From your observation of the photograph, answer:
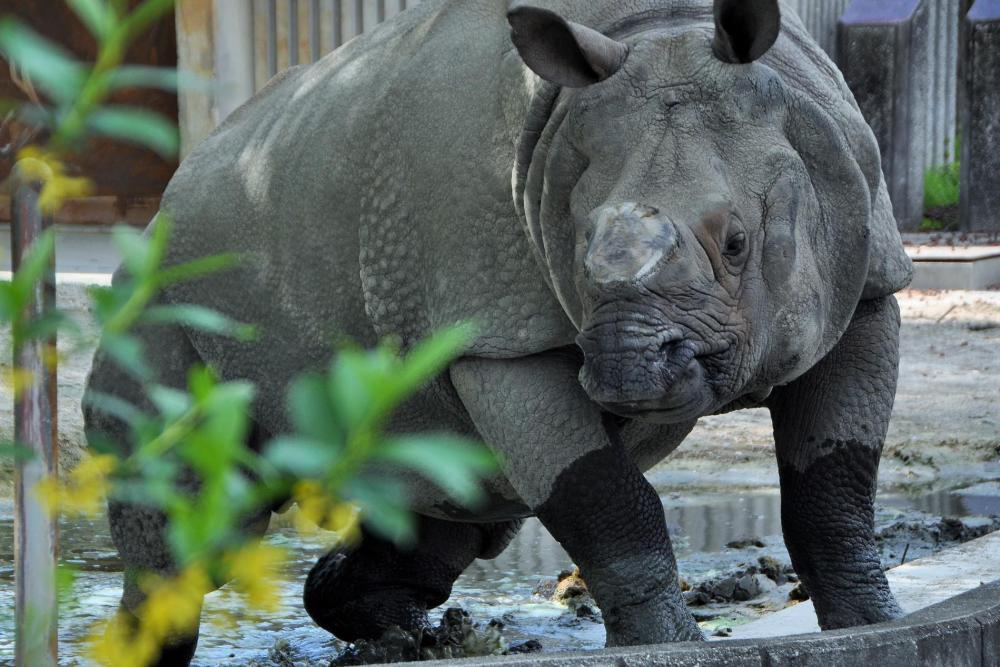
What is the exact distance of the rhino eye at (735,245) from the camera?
3410 millimetres

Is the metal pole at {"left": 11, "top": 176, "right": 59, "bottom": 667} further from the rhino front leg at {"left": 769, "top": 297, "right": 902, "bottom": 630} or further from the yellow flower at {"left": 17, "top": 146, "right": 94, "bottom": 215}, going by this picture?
the rhino front leg at {"left": 769, "top": 297, "right": 902, "bottom": 630}

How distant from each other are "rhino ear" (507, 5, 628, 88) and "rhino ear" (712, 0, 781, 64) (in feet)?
0.72

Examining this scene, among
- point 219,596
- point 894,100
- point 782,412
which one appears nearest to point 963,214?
point 894,100

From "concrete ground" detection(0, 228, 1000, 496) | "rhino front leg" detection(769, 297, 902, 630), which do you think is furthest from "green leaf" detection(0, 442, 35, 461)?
"concrete ground" detection(0, 228, 1000, 496)

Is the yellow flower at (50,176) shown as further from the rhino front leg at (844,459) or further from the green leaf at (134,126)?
the rhino front leg at (844,459)

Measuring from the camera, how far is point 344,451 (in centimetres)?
96

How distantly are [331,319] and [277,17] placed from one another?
23.0ft

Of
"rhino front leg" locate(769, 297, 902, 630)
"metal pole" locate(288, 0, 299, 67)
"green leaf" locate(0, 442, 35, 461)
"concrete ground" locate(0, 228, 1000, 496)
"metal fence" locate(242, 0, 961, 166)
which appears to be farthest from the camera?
"metal pole" locate(288, 0, 299, 67)

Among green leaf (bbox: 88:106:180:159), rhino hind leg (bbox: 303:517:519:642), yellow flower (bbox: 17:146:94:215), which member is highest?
green leaf (bbox: 88:106:180:159)

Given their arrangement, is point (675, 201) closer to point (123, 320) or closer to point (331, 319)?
point (331, 319)

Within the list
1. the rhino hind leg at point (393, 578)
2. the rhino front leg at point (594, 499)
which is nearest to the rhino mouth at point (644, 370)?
the rhino front leg at point (594, 499)

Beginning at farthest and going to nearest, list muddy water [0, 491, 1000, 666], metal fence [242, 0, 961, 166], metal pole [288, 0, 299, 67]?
metal pole [288, 0, 299, 67]
metal fence [242, 0, 961, 166]
muddy water [0, 491, 1000, 666]

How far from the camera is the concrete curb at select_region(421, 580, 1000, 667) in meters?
2.79

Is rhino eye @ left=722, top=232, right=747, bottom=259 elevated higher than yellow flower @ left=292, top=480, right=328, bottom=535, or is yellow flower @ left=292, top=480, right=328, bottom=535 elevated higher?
rhino eye @ left=722, top=232, right=747, bottom=259
